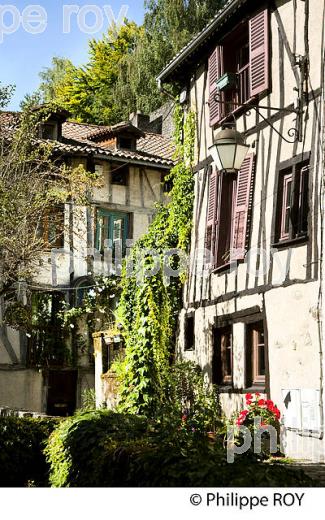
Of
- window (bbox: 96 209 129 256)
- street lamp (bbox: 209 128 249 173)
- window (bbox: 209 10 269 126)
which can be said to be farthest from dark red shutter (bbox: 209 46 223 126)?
window (bbox: 96 209 129 256)

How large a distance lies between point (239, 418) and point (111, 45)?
23.3 m

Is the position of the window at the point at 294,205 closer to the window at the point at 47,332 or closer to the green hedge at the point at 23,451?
the green hedge at the point at 23,451

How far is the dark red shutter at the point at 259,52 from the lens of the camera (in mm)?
13351

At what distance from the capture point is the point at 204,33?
50.0 feet

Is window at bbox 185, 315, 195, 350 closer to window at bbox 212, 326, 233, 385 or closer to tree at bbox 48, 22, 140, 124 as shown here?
window at bbox 212, 326, 233, 385

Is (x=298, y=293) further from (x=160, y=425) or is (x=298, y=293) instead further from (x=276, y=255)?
(x=160, y=425)

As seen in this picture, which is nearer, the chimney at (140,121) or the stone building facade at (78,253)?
the stone building facade at (78,253)

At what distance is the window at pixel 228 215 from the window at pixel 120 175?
30.2 feet

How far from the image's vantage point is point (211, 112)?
15.4m

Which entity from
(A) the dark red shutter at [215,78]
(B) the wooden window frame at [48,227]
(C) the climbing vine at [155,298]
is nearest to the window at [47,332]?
(B) the wooden window frame at [48,227]

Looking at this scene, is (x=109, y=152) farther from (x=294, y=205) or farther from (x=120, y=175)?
(x=294, y=205)

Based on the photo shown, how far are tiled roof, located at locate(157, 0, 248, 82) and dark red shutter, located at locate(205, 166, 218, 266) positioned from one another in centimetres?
240

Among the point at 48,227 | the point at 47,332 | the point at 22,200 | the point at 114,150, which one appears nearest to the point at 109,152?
the point at 114,150

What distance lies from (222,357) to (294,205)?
368 centimetres
